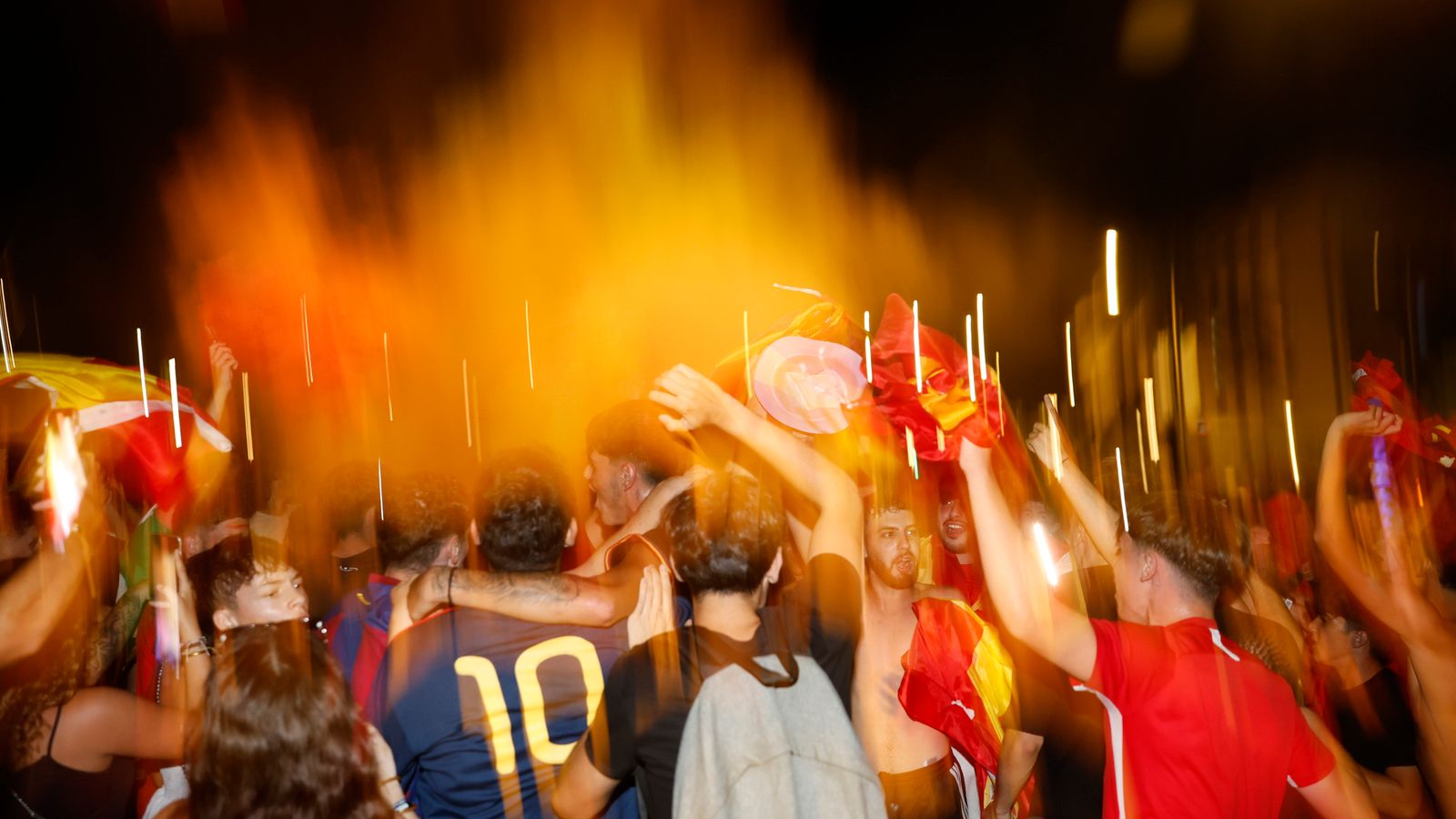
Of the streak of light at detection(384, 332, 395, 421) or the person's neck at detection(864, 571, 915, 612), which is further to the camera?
the streak of light at detection(384, 332, 395, 421)

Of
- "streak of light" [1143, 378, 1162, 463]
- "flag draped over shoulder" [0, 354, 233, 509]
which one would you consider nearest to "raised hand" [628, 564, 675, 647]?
"flag draped over shoulder" [0, 354, 233, 509]

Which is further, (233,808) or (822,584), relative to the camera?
(822,584)

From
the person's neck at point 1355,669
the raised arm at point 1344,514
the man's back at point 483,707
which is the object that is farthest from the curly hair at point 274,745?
the person's neck at point 1355,669

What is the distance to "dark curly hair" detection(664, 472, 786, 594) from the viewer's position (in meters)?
2.04

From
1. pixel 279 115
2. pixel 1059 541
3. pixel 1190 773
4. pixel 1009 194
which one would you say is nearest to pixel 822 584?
pixel 1190 773

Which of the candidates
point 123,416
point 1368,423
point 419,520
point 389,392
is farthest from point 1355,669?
point 389,392

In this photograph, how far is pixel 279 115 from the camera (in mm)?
6773

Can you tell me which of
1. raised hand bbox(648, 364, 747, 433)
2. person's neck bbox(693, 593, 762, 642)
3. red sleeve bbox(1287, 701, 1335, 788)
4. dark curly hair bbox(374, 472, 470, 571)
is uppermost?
raised hand bbox(648, 364, 747, 433)

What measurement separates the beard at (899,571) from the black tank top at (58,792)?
7.11 feet

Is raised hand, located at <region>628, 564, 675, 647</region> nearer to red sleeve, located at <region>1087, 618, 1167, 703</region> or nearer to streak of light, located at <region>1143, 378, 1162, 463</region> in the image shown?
red sleeve, located at <region>1087, 618, 1167, 703</region>

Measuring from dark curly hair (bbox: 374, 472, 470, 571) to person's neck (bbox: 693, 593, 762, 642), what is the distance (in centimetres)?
98

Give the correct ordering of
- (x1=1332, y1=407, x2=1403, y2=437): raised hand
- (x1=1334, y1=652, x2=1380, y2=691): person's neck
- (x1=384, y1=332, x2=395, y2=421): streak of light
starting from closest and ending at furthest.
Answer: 1. (x1=1332, y1=407, x2=1403, y2=437): raised hand
2. (x1=1334, y1=652, x2=1380, y2=691): person's neck
3. (x1=384, y1=332, x2=395, y2=421): streak of light

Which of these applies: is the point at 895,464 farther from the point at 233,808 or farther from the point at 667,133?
the point at 667,133

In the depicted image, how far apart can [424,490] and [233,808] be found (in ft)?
3.51
